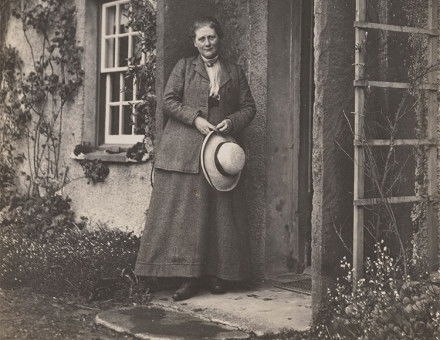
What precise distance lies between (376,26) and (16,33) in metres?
6.91

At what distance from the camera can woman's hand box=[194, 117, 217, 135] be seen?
672 centimetres

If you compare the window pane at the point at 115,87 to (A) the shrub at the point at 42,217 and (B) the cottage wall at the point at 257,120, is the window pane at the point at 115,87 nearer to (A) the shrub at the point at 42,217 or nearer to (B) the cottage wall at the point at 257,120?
(B) the cottage wall at the point at 257,120

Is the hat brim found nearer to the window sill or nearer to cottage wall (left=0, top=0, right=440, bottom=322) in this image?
cottage wall (left=0, top=0, right=440, bottom=322)

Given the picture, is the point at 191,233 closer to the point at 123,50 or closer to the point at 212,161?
the point at 212,161

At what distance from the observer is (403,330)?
4863 mm

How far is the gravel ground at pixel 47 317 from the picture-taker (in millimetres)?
5727

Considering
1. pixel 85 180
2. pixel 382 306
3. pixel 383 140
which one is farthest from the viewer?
pixel 85 180

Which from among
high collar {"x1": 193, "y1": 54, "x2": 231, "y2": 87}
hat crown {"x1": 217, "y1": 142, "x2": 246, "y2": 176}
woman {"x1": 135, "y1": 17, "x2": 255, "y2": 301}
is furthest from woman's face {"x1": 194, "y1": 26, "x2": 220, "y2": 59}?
hat crown {"x1": 217, "y1": 142, "x2": 246, "y2": 176}

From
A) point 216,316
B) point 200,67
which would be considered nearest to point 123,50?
point 200,67

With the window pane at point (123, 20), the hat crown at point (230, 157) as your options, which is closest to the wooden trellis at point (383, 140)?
the hat crown at point (230, 157)

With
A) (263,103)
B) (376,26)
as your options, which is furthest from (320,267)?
(263,103)

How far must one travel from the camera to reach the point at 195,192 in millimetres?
6871

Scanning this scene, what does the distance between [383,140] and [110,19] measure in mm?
5095

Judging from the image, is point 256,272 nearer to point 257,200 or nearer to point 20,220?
point 257,200
